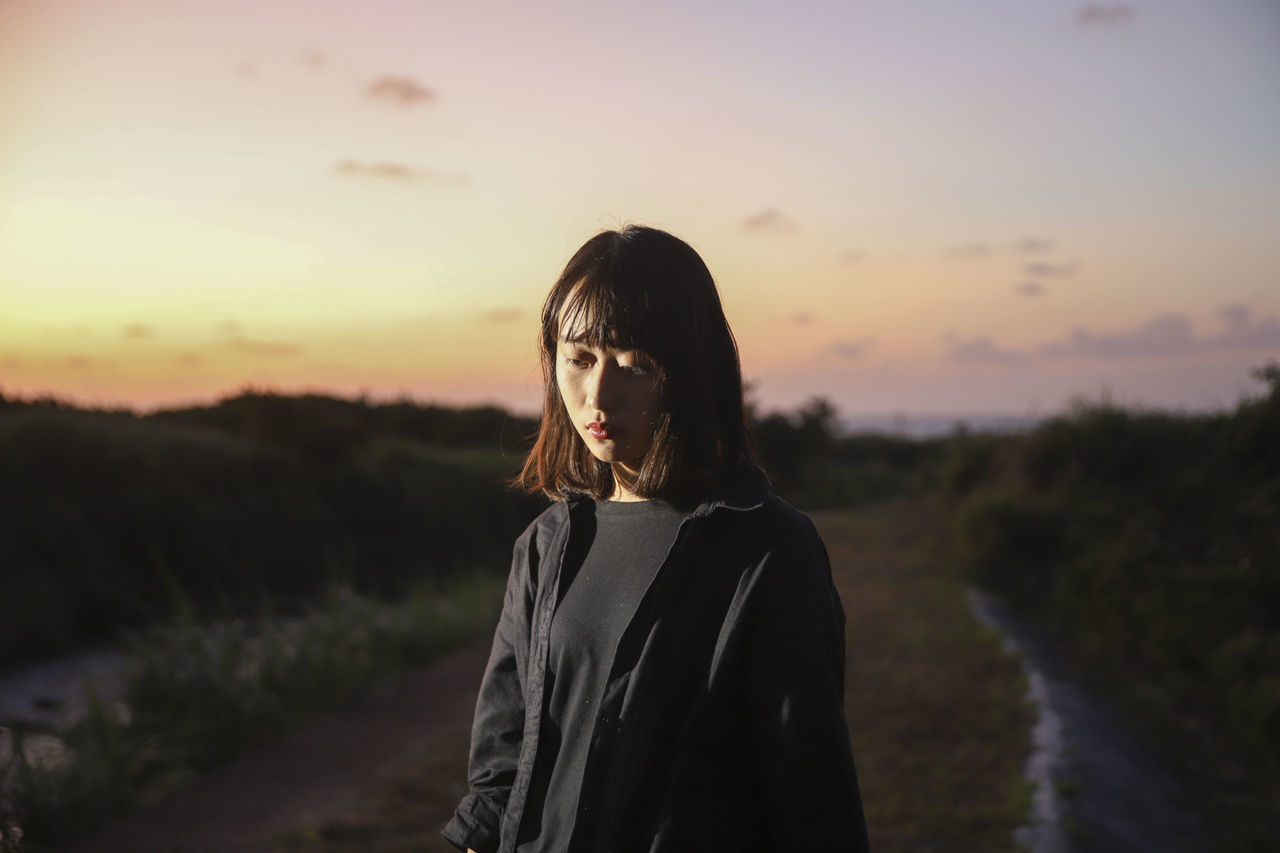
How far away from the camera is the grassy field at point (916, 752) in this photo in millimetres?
4109

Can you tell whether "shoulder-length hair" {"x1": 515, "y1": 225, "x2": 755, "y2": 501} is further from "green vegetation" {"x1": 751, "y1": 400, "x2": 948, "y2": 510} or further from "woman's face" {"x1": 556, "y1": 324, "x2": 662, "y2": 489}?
"green vegetation" {"x1": 751, "y1": 400, "x2": 948, "y2": 510}

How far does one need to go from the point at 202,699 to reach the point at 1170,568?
20.4 ft

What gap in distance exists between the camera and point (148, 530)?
338 inches

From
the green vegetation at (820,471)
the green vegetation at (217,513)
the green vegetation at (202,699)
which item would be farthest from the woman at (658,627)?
the green vegetation at (820,471)

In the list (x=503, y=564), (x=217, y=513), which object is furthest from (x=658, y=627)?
(x=503, y=564)

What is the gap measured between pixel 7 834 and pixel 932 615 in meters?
6.83

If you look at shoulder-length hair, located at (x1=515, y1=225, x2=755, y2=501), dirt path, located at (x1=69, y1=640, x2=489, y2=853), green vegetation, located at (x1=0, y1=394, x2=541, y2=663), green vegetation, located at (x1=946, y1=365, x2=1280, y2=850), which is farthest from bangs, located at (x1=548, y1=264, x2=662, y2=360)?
green vegetation, located at (x1=0, y1=394, x2=541, y2=663)

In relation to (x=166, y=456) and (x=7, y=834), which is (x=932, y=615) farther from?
(x=166, y=456)

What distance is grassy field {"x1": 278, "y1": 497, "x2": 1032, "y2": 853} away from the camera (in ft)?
13.5

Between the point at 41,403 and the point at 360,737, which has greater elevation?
the point at 41,403

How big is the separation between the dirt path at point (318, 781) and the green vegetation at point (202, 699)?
0.13 metres

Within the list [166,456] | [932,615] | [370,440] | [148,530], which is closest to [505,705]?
[932,615]

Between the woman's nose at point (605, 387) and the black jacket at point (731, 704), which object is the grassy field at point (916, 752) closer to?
the black jacket at point (731, 704)

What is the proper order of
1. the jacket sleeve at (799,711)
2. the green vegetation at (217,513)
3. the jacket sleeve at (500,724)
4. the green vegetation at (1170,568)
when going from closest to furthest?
the jacket sleeve at (799,711), the jacket sleeve at (500,724), the green vegetation at (1170,568), the green vegetation at (217,513)
